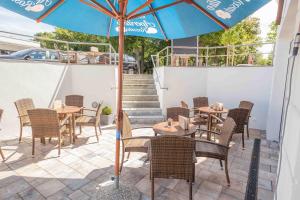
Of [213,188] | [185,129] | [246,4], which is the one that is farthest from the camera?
[185,129]

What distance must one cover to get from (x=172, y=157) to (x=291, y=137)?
4.54 ft

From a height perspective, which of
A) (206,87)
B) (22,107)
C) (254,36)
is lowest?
(22,107)

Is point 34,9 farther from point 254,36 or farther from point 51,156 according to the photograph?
point 254,36

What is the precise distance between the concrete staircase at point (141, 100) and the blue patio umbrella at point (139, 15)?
3691 mm

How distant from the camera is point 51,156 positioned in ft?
12.5

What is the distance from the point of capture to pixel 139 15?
255 cm

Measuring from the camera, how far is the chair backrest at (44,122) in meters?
3.59

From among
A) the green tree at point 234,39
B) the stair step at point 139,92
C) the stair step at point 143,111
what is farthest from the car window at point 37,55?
the green tree at point 234,39

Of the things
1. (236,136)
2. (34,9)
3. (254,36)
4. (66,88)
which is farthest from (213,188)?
(254,36)

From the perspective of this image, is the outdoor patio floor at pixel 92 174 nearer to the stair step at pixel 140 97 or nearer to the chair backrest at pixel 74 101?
the chair backrest at pixel 74 101

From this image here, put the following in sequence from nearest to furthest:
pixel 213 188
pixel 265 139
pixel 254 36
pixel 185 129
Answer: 1. pixel 213 188
2. pixel 185 129
3. pixel 265 139
4. pixel 254 36

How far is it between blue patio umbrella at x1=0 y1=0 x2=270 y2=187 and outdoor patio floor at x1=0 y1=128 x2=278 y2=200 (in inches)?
26.4

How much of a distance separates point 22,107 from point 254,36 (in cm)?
1721

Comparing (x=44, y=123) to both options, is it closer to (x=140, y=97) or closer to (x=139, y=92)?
(x=140, y=97)
